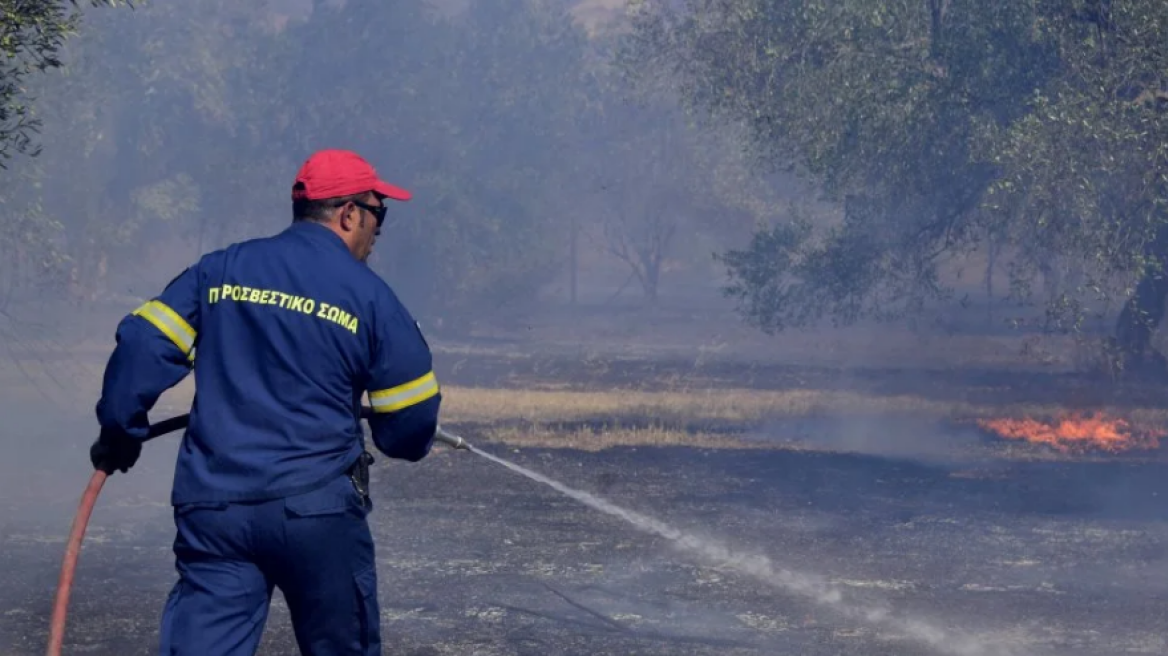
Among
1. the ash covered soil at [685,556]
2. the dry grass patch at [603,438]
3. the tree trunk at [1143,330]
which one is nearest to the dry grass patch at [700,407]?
the dry grass patch at [603,438]

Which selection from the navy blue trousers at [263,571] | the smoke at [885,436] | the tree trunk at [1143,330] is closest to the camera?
the navy blue trousers at [263,571]

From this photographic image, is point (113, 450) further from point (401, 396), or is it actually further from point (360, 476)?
point (401, 396)

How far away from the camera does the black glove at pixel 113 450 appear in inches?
182

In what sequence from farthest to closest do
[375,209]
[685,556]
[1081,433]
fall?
1. [1081,433]
2. [685,556]
3. [375,209]

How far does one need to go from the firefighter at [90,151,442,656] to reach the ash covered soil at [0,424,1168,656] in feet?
12.3

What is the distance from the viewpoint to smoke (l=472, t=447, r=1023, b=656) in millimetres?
8445

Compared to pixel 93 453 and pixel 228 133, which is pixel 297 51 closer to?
pixel 228 133

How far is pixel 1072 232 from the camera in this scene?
20828 mm

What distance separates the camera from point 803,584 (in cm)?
1022

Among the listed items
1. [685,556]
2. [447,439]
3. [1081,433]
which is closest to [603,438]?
[1081,433]

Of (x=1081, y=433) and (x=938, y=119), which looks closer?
(x=1081, y=433)

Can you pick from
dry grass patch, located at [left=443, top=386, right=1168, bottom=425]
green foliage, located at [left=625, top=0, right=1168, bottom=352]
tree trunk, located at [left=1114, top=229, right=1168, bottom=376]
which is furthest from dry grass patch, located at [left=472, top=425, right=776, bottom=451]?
tree trunk, located at [left=1114, top=229, right=1168, bottom=376]

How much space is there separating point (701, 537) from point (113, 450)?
8063 mm

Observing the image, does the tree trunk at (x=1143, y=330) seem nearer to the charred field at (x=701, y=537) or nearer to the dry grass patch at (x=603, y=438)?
the charred field at (x=701, y=537)
